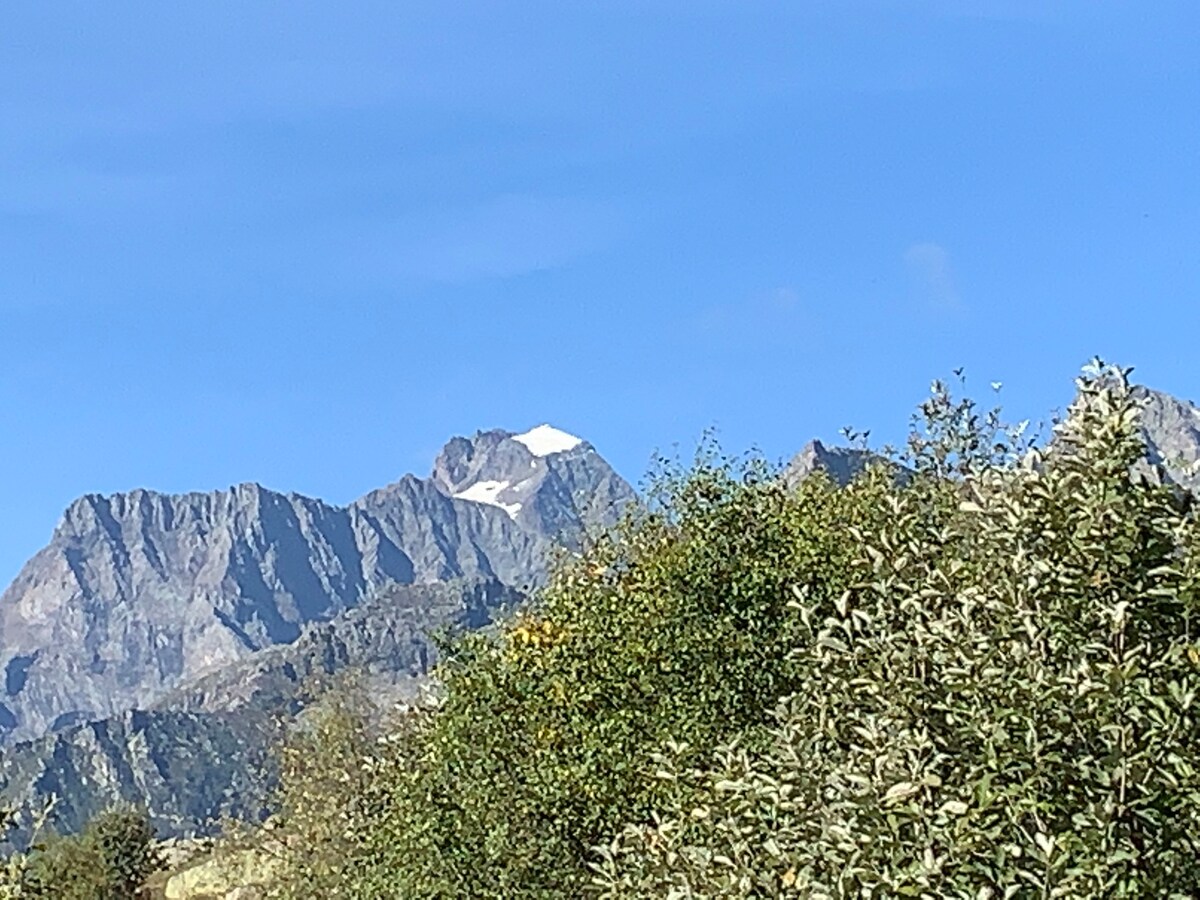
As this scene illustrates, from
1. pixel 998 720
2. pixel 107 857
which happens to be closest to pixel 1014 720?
pixel 998 720

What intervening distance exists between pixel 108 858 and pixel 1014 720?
100436mm

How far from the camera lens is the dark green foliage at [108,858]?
94.1 metres

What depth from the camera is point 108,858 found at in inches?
3954

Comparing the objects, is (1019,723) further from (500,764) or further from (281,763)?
(281,763)

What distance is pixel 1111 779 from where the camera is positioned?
10.6 metres

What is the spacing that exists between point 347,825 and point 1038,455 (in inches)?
2097

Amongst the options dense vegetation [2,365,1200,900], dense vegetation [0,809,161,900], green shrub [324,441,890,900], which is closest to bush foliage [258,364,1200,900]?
dense vegetation [2,365,1200,900]

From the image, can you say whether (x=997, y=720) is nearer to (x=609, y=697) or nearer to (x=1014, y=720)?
(x=1014, y=720)

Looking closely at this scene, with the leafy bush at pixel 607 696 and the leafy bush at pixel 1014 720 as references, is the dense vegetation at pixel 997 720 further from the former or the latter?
the leafy bush at pixel 607 696

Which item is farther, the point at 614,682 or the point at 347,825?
the point at 347,825

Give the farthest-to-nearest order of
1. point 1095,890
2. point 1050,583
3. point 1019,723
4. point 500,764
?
point 500,764
point 1050,583
point 1019,723
point 1095,890

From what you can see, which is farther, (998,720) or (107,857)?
(107,857)

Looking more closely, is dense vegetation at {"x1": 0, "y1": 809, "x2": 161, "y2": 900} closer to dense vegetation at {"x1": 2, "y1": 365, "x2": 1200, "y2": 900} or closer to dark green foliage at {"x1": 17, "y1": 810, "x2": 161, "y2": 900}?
dark green foliage at {"x1": 17, "y1": 810, "x2": 161, "y2": 900}

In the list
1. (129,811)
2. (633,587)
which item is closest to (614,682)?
(633,587)
